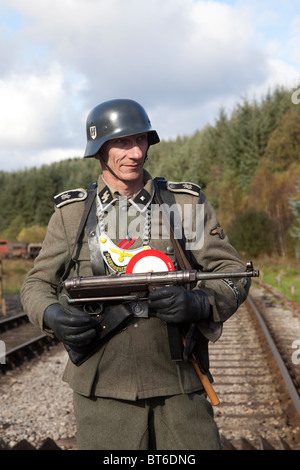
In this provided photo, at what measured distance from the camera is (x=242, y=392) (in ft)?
22.6

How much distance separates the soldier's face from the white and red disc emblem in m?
0.44

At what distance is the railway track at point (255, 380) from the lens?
5.44 metres

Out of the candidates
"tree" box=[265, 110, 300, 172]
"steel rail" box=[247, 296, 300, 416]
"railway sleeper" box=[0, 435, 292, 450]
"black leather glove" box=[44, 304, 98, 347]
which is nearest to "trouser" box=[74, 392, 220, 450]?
"black leather glove" box=[44, 304, 98, 347]

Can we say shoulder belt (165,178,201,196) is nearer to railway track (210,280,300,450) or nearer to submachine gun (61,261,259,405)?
submachine gun (61,261,259,405)

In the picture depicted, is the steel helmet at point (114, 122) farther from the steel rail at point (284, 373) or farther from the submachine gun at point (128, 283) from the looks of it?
the steel rail at point (284, 373)

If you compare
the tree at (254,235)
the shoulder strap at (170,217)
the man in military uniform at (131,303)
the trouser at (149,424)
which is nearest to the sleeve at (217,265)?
the man in military uniform at (131,303)

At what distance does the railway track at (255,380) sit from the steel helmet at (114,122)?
3.00 m

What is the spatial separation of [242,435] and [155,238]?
3237mm

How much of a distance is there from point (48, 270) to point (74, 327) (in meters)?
0.46

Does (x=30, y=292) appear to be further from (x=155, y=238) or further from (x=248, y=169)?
(x=248, y=169)

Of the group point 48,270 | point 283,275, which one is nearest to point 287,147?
point 283,275

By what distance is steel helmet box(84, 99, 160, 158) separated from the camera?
2.96 m

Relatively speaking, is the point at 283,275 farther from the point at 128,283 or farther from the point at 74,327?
the point at 74,327

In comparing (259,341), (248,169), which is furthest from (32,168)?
(259,341)
